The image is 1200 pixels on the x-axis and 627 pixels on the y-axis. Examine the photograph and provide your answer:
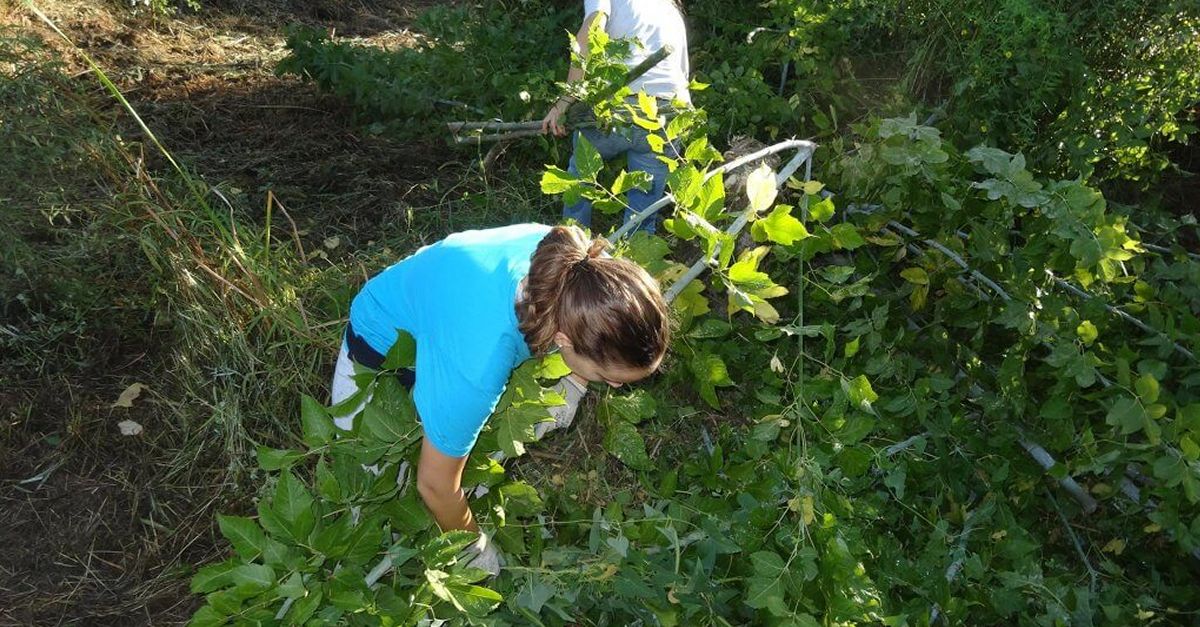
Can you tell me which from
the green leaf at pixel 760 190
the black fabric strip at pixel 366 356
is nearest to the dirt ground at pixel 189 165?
the black fabric strip at pixel 366 356

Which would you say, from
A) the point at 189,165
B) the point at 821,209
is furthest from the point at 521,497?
the point at 189,165

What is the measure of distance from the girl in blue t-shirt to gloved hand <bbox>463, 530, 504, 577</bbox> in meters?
0.09

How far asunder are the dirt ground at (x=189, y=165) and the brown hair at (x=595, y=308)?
5.00 ft

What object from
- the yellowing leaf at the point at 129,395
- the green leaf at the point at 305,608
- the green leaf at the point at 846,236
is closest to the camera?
the green leaf at the point at 305,608

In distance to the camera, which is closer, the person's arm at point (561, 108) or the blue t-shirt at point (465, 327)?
the blue t-shirt at point (465, 327)

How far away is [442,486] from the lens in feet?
5.46

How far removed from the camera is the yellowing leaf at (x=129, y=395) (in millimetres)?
2824

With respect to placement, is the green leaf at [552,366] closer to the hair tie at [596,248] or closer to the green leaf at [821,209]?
the hair tie at [596,248]

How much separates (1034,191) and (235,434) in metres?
2.24

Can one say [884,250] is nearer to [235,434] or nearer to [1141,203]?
[1141,203]

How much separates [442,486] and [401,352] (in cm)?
25

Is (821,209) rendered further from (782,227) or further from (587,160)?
(587,160)

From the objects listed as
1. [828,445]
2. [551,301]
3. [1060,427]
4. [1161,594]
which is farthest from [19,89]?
[1161,594]

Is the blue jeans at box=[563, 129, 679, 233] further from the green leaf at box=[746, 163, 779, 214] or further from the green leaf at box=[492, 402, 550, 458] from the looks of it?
the green leaf at box=[492, 402, 550, 458]
